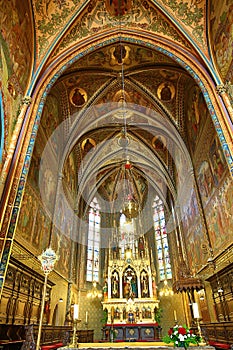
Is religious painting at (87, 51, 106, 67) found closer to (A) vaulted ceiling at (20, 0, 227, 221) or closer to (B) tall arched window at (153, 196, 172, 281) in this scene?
(A) vaulted ceiling at (20, 0, 227, 221)

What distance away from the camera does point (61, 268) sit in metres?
13.4

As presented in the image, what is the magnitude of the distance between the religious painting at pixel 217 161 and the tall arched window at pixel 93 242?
42.6 ft

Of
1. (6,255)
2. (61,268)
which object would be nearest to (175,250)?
(61,268)

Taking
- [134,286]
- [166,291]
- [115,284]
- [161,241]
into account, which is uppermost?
[161,241]

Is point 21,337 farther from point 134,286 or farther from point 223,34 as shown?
point 223,34

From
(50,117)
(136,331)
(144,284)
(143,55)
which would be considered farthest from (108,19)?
(136,331)

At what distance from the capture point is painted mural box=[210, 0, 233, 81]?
8430 millimetres

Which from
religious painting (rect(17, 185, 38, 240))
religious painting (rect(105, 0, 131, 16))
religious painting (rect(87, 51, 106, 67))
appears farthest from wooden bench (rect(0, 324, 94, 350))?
religious painting (rect(105, 0, 131, 16))

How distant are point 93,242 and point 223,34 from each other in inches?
664

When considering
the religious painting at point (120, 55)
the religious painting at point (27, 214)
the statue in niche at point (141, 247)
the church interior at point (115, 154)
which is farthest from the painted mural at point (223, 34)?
the statue in niche at point (141, 247)

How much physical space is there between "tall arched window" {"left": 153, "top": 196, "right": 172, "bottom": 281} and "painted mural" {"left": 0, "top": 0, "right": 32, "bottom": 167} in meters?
15.2

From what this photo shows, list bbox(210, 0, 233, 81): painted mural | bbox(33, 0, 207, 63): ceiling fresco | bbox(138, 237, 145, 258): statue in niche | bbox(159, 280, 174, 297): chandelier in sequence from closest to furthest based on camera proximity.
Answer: bbox(210, 0, 233, 81): painted mural, bbox(33, 0, 207, 63): ceiling fresco, bbox(159, 280, 174, 297): chandelier, bbox(138, 237, 145, 258): statue in niche

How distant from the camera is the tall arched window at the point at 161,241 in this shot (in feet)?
61.1

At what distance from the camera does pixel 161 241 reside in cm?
2000
